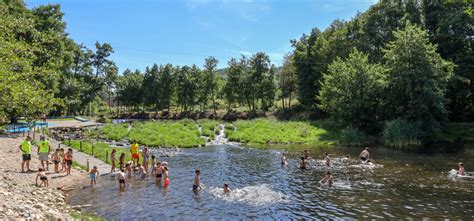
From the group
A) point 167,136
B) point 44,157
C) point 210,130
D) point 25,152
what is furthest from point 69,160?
point 210,130

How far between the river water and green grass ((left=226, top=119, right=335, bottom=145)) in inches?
671

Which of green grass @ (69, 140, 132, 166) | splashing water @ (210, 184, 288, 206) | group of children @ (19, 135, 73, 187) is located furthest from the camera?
green grass @ (69, 140, 132, 166)

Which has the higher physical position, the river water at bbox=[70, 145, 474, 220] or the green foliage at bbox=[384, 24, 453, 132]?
the green foliage at bbox=[384, 24, 453, 132]

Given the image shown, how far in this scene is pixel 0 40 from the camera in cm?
1750

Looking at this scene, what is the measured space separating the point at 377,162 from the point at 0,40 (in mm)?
31557

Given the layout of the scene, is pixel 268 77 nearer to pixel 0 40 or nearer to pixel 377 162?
pixel 377 162

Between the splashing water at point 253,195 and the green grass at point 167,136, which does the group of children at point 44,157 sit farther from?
the green grass at point 167,136

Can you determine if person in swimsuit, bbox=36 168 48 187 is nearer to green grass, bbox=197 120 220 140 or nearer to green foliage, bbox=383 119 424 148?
green grass, bbox=197 120 220 140

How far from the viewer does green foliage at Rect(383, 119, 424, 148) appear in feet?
151

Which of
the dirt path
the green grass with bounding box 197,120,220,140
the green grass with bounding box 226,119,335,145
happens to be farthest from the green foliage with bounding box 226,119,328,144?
the dirt path

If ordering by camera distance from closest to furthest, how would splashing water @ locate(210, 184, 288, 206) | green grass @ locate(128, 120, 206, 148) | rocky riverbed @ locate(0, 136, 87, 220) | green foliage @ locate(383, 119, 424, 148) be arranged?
rocky riverbed @ locate(0, 136, 87, 220), splashing water @ locate(210, 184, 288, 206), green foliage @ locate(383, 119, 424, 148), green grass @ locate(128, 120, 206, 148)

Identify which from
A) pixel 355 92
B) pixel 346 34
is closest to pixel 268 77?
pixel 346 34

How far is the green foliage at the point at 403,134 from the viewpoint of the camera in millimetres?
46156

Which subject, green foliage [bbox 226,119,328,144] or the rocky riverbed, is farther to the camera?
green foliage [bbox 226,119,328,144]
